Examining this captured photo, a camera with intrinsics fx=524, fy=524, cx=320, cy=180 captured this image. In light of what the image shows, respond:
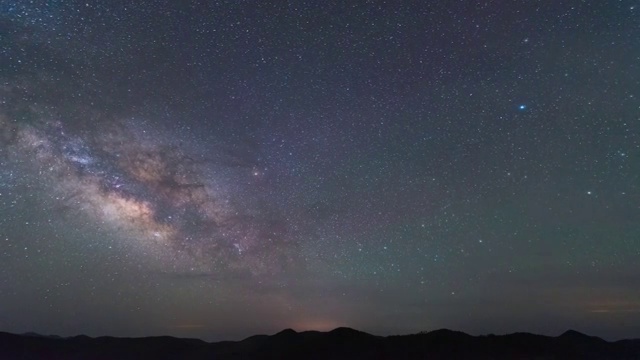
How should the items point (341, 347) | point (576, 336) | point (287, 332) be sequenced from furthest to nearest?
point (287, 332) → point (576, 336) → point (341, 347)

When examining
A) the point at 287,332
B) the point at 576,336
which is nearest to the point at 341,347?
the point at 287,332

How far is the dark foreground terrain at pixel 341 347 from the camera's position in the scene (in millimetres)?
74375

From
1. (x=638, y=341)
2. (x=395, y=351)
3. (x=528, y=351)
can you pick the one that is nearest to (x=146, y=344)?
(x=395, y=351)

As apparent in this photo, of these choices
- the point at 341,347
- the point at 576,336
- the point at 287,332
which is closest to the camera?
the point at 341,347

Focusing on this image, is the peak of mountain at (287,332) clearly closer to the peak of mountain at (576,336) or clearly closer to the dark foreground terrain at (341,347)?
the dark foreground terrain at (341,347)

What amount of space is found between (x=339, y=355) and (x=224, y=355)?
57.5 feet

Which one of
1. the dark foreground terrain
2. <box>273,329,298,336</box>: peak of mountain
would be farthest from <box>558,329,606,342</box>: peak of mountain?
<box>273,329,298,336</box>: peak of mountain

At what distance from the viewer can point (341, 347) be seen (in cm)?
7731

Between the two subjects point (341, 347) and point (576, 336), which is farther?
point (576, 336)

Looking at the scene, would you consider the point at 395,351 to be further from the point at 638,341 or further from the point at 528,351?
the point at 638,341

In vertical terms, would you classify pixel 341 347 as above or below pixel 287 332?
below

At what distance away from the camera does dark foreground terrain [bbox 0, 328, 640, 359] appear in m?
74.4

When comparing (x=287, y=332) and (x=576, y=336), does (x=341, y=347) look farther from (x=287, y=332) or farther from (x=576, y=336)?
(x=576, y=336)

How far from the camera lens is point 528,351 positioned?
249 ft
